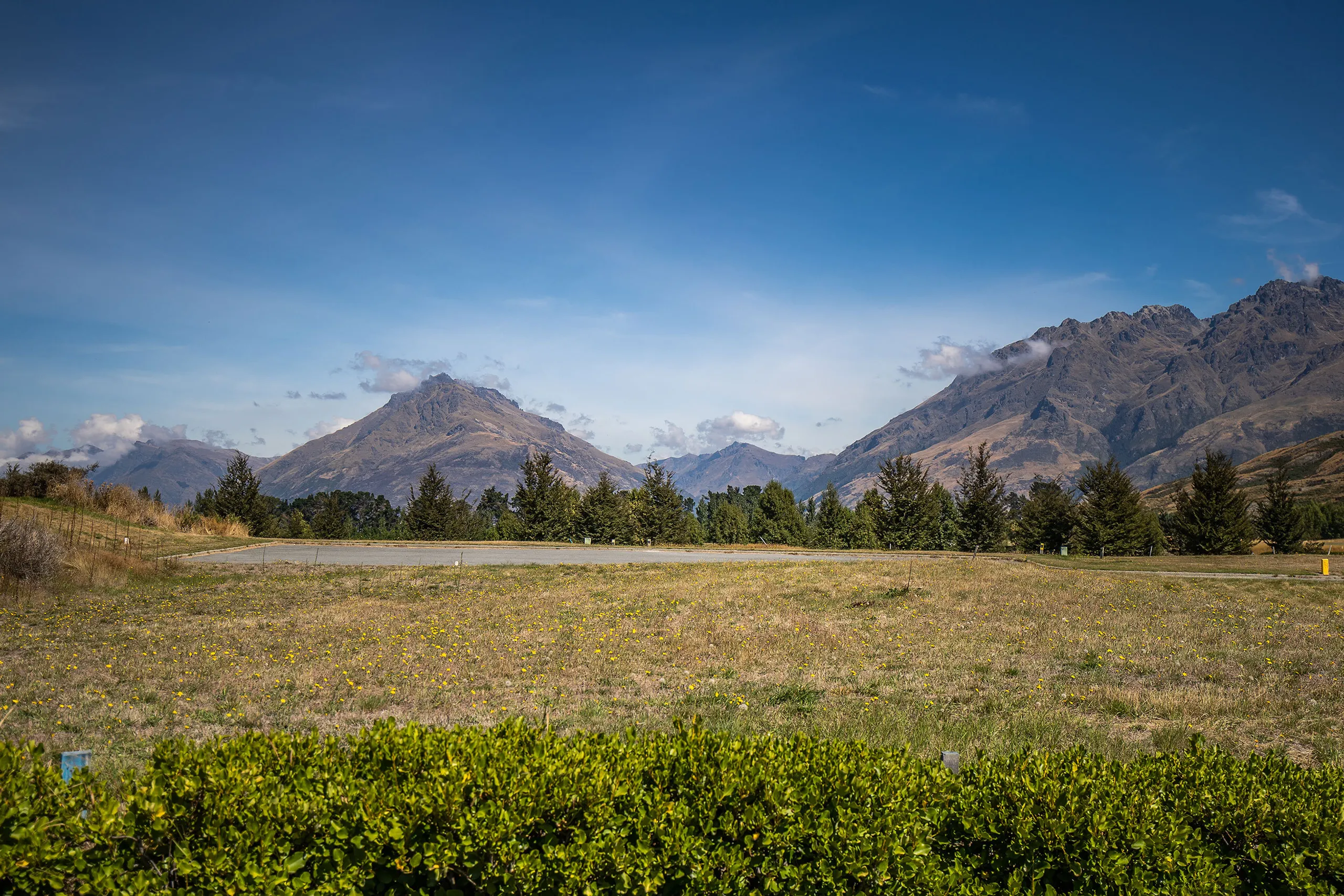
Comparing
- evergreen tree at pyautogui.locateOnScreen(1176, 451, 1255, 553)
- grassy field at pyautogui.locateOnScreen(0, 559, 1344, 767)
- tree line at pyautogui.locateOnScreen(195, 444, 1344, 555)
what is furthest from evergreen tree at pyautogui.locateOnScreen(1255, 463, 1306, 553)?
grassy field at pyautogui.locateOnScreen(0, 559, 1344, 767)

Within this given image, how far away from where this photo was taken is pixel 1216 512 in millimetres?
45156

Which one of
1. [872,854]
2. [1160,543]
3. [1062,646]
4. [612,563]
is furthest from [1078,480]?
[872,854]

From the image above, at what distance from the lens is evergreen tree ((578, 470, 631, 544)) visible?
58.2 meters

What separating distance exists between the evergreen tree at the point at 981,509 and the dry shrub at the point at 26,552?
47785 mm

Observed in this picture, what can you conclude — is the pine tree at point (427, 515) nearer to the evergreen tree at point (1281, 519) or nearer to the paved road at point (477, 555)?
the paved road at point (477, 555)

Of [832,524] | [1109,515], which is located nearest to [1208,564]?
[1109,515]

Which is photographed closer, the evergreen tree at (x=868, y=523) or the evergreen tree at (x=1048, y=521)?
the evergreen tree at (x=868, y=523)

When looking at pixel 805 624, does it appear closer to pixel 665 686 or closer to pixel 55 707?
pixel 665 686

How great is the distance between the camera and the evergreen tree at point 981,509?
5047 cm

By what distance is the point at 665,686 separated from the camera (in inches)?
429

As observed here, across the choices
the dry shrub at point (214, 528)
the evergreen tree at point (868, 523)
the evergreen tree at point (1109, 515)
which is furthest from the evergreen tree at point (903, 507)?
the dry shrub at point (214, 528)

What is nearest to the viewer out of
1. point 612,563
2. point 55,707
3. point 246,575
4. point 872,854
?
point 872,854

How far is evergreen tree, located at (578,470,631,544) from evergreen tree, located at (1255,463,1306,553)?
44.7 metres

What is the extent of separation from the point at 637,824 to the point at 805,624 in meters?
12.2
